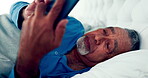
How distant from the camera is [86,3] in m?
1.55

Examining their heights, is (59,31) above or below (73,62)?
above

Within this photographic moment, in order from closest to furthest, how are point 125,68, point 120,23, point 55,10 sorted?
point 55,10 < point 125,68 < point 120,23

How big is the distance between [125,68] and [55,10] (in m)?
0.39

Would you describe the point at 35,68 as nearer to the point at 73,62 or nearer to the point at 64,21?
the point at 64,21

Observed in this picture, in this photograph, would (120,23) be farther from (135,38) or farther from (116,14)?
(135,38)

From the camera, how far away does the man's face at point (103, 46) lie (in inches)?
43.6

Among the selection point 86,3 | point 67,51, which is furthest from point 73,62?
point 86,3

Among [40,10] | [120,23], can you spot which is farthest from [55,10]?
[120,23]

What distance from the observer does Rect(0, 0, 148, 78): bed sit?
771mm

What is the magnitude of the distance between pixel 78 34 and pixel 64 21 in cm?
79

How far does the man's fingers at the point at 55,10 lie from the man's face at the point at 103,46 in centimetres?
62

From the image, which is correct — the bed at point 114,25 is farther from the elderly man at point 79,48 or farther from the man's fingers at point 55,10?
the man's fingers at point 55,10

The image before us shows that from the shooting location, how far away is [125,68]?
0.76 metres

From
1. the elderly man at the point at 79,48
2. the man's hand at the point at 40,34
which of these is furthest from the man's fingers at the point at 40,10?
the elderly man at the point at 79,48
